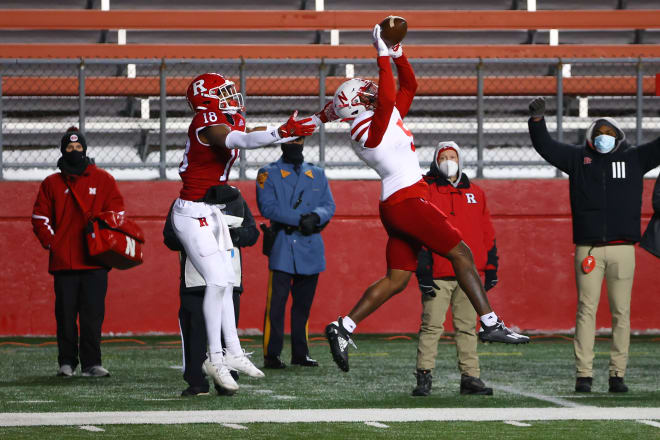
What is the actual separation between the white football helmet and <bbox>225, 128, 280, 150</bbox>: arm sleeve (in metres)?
0.48

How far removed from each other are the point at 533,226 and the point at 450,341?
173 cm

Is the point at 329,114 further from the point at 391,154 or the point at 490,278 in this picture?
the point at 490,278

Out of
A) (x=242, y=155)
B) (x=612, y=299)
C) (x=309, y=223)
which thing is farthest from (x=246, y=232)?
(x=242, y=155)

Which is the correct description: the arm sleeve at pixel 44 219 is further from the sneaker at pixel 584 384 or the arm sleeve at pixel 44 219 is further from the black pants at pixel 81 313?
the sneaker at pixel 584 384

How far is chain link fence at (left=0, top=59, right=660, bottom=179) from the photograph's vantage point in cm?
1348

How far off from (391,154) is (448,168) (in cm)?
108

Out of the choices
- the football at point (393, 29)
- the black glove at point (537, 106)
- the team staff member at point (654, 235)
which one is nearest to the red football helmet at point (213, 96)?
the football at point (393, 29)

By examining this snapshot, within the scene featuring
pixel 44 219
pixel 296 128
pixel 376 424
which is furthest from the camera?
pixel 44 219

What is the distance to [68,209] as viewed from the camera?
9.51 meters

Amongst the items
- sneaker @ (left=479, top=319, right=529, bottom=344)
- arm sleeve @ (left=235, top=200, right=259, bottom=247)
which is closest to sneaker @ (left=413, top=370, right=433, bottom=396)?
sneaker @ (left=479, top=319, right=529, bottom=344)

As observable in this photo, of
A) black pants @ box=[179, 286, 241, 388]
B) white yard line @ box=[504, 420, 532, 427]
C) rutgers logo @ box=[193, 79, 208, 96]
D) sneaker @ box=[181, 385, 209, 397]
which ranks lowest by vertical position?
sneaker @ box=[181, 385, 209, 397]

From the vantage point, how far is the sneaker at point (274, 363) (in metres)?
9.77

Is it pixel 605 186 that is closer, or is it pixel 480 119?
pixel 605 186

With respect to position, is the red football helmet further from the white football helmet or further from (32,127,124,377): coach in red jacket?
(32,127,124,377): coach in red jacket
